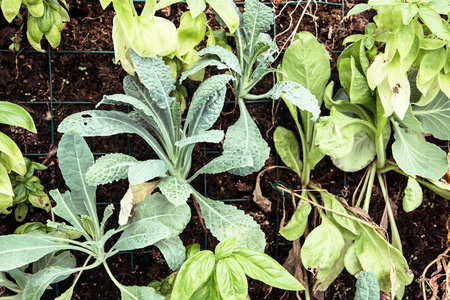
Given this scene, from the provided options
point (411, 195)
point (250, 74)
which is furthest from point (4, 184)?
point (411, 195)

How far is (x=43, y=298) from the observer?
3.80 feet

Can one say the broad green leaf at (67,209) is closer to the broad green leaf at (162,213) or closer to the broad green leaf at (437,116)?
the broad green leaf at (162,213)

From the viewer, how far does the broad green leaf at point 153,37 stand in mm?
928

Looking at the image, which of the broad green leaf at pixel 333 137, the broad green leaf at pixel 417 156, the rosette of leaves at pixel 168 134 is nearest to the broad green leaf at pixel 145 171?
the rosette of leaves at pixel 168 134

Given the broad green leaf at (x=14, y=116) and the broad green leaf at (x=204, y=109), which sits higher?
the broad green leaf at (x=14, y=116)

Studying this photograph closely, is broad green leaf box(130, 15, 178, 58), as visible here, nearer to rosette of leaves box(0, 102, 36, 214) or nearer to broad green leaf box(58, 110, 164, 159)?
broad green leaf box(58, 110, 164, 159)

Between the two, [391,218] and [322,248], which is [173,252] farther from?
[391,218]

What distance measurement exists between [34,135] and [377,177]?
1.06 m

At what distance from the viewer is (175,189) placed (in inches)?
37.5

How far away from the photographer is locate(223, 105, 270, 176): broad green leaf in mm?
1054

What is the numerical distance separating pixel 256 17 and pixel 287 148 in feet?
1.28

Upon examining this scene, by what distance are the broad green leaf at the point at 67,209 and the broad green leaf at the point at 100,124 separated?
166mm

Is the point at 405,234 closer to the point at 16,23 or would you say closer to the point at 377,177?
the point at 377,177

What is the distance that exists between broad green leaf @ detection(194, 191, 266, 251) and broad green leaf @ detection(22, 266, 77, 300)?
0.38 meters
